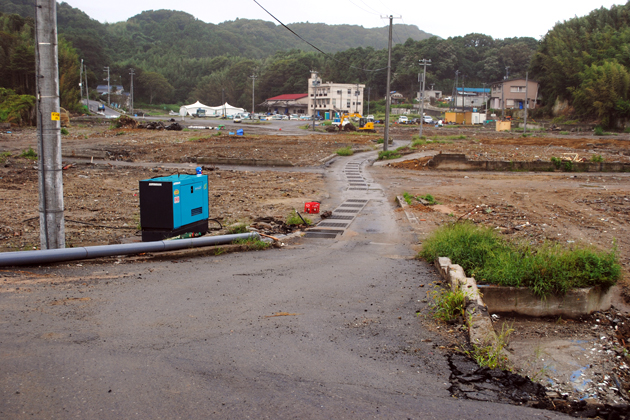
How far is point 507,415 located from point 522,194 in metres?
15.4

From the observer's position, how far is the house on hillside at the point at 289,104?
135375 mm

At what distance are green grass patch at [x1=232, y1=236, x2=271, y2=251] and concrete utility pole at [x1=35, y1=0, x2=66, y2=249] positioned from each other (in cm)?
294

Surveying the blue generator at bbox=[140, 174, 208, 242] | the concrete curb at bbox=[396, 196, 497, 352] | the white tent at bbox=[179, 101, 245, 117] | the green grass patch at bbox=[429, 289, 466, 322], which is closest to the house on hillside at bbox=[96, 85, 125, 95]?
the white tent at bbox=[179, 101, 245, 117]

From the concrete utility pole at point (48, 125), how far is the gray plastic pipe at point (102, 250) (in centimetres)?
52

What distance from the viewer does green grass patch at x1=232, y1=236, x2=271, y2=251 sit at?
367 inches

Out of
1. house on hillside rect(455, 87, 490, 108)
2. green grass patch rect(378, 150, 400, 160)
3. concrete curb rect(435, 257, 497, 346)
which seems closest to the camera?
concrete curb rect(435, 257, 497, 346)

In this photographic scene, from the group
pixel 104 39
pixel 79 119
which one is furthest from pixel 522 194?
pixel 104 39

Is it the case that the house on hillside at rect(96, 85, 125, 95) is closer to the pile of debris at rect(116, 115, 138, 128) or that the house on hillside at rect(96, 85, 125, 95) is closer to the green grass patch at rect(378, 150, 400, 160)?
the pile of debris at rect(116, 115, 138, 128)

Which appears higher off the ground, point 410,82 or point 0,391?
point 410,82

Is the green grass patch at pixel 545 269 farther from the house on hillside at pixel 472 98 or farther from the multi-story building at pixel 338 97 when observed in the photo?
the house on hillside at pixel 472 98

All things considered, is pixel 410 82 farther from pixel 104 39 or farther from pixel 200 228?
pixel 200 228

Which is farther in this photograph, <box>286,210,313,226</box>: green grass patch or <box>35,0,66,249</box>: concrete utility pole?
<box>286,210,313,226</box>: green grass patch

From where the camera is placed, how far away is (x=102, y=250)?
7910 millimetres

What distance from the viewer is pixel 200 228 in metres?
9.83
